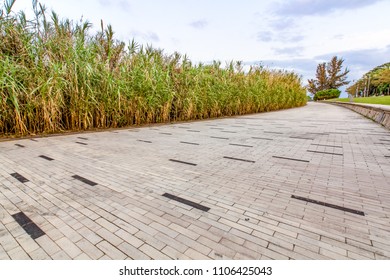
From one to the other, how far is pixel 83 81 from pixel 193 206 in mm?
4331

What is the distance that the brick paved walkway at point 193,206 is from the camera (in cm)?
114

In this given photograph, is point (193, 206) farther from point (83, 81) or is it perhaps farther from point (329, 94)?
point (329, 94)

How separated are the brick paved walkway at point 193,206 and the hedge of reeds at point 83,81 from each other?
1.51 meters

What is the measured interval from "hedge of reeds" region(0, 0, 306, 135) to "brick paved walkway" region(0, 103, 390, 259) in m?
1.51

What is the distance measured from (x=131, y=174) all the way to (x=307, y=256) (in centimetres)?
169

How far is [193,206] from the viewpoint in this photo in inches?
62.1

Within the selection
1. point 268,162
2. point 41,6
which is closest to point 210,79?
point 41,6

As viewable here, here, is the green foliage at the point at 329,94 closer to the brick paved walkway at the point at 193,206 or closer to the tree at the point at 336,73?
the tree at the point at 336,73

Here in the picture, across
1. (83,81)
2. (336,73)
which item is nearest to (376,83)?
(336,73)

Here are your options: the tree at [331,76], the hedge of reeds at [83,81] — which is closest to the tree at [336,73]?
the tree at [331,76]

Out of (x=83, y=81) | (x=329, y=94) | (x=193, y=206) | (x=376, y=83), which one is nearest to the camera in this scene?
(x=193, y=206)

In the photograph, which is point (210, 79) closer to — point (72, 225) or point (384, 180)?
point (384, 180)

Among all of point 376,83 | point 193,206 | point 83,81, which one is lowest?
point 193,206

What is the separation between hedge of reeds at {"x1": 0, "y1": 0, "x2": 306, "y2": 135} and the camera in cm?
414
